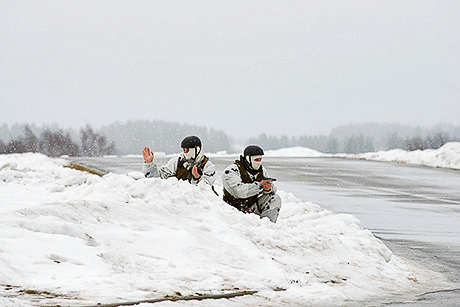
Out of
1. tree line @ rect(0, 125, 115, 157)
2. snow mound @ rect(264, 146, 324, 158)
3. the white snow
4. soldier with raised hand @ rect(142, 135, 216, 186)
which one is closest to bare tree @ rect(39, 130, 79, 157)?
tree line @ rect(0, 125, 115, 157)

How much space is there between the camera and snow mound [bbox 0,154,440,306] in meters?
5.43

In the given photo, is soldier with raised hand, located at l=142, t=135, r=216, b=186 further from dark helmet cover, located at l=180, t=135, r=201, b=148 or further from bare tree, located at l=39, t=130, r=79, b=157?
bare tree, located at l=39, t=130, r=79, b=157

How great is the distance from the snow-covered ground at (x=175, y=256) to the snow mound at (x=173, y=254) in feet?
0.04

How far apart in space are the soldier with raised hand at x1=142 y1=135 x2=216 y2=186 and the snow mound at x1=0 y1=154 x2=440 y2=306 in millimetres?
1459

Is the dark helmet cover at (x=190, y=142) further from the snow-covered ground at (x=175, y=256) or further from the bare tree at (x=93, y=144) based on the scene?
the bare tree at (x=93, y=144)

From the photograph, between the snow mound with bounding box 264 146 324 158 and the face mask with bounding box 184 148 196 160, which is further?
the snow mound with bounding box 264 146 324 158

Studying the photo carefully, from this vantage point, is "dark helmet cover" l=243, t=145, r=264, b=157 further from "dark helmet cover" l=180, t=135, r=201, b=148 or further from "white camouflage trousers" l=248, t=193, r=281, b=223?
"dark helmet cover" l=180, t=135, r=201, b=148

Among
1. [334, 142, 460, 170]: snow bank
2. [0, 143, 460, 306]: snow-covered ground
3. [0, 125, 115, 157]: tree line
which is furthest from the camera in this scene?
[0, 125, 115, 157]: tree line

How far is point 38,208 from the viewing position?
6.96m

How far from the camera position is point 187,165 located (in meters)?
10.6

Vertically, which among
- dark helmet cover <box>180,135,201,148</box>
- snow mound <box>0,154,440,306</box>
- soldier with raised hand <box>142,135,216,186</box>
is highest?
dark helmet cover <box>180,135,201,148</box>

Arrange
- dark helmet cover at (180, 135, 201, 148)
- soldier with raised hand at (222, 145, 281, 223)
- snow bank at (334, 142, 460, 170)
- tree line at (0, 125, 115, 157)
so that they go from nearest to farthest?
soldier with raised hand at (222, 145, 281, 223) < dark helmet cover at (180, 135, 201, 148) < snow bank at (334, 142, 460, 170) < tree line at (0, 125, 115, 157)

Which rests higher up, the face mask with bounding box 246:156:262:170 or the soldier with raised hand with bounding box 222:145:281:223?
the face mask with bounding box 246:156:262:170

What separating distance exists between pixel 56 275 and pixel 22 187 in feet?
42.4
